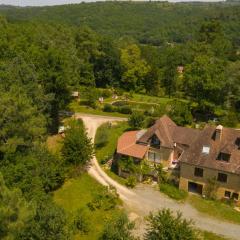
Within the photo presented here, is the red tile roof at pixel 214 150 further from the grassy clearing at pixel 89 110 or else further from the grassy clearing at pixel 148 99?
the grassy clearing at pixel 148 99

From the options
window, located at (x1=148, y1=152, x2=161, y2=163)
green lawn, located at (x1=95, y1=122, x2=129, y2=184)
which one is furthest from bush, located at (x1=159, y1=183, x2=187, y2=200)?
green lawn, located at (x1=95, y1=122, x2=129, y2=184)

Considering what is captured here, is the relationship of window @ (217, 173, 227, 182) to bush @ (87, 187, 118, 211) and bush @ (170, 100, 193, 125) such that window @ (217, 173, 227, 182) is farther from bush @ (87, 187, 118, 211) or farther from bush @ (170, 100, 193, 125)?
bush @ (170, 100, 193, 125)

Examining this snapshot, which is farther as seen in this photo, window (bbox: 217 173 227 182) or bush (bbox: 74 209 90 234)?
window (bbox: 217 173 227 182)

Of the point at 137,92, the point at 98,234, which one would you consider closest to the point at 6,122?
the point at 98,234

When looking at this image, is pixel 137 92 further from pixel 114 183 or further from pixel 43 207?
pixel 43 207

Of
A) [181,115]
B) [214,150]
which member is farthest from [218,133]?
[181,115]

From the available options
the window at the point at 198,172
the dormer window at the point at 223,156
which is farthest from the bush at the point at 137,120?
the dormer window at the point at 223,156
